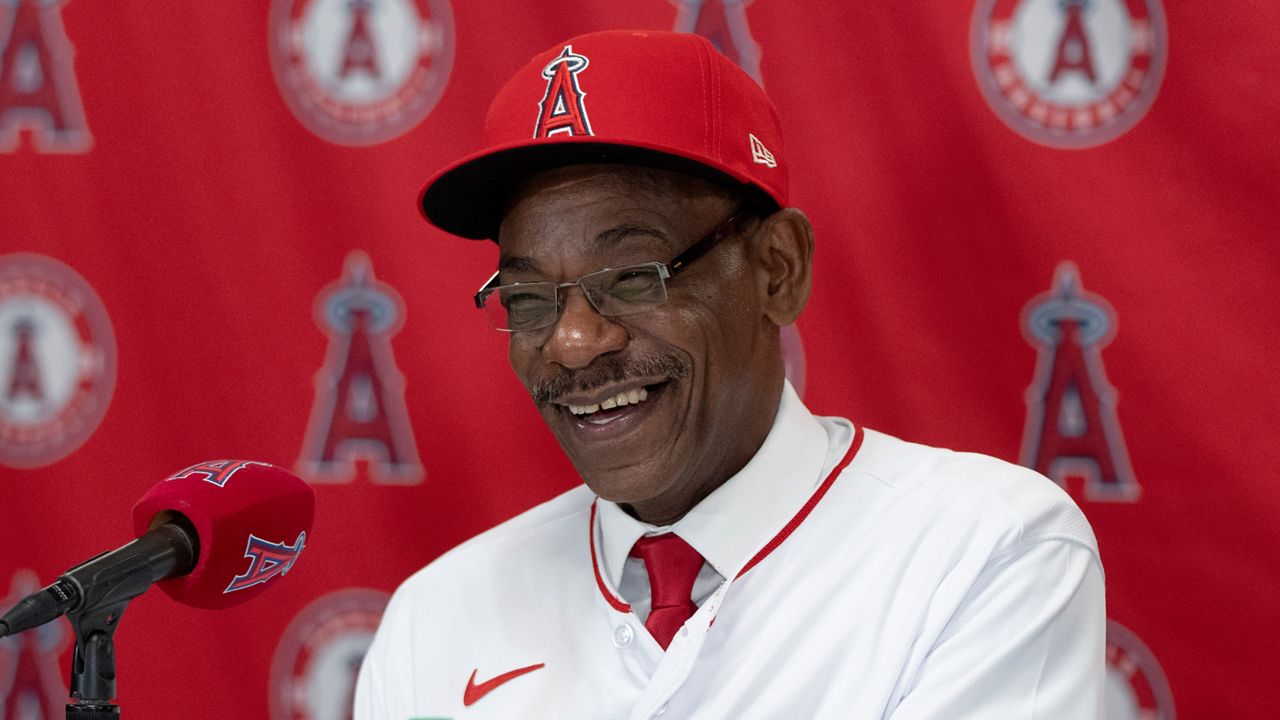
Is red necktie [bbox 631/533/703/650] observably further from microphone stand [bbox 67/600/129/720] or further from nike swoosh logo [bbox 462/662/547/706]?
microphone stand [bbox 67/600/129/720]

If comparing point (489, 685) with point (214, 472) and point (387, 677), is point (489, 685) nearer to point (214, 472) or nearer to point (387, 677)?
point (387, 677)

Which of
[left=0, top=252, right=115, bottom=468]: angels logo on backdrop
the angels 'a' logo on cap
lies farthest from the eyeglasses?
[left=0, top=252, right=115, bottom=468]: angels logo on backdrop

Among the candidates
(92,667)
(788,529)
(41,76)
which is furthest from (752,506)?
(41,76)

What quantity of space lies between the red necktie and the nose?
0.26 meters

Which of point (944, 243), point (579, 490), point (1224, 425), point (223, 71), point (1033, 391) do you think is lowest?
point (1224, 425)

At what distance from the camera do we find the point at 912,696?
4.12 ft

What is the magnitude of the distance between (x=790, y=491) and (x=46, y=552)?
133cm

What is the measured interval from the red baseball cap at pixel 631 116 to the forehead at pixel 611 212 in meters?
0.02

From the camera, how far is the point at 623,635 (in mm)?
1474

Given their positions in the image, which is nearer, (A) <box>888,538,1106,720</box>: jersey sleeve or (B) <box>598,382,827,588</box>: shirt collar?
(A) <box>888,538,1106,720</box>: jersey sleeve

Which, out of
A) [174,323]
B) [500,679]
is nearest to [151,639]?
[174,323]

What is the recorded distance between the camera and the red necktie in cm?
145

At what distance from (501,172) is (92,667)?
0.76m

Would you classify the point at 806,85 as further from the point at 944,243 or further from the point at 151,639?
the point at 151,639
